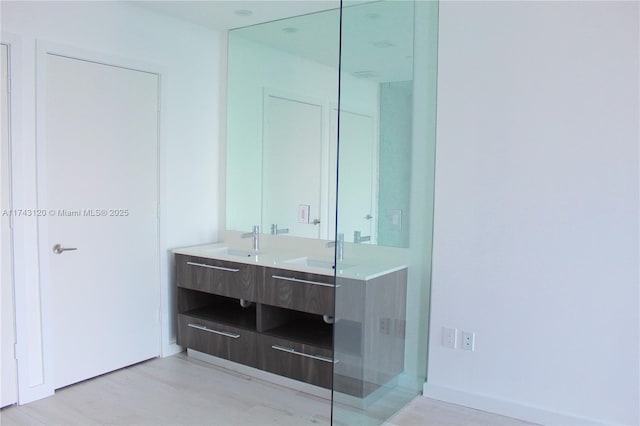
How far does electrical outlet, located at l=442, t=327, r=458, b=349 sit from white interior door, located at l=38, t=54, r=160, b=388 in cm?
203

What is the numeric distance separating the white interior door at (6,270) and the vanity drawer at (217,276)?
3.70ft

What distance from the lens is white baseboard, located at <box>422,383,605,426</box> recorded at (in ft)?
9.30

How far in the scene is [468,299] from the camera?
3104mm

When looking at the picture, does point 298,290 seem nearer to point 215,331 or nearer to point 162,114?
point 215,331

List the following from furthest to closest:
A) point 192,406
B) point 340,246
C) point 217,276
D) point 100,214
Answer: point 217,276
point 100,214
point 192,406
point 340,246

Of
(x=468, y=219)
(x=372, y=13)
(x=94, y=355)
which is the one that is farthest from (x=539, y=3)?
(x=94, y=355)

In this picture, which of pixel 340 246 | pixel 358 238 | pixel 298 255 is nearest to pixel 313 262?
pixel 298 255

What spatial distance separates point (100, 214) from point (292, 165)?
134cm

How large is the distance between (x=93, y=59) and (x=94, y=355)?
1894 millimetres

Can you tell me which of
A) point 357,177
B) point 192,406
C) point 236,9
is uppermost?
point 236,9

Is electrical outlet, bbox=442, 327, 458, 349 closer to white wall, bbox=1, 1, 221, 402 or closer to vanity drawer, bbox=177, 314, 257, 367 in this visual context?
vanity drawer, bbox=177, 314, 257, 367

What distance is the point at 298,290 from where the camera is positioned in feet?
10.6

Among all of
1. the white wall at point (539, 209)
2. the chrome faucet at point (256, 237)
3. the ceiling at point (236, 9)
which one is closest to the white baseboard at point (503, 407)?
the white wall at point (539, 209)

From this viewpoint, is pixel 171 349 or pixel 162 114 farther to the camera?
pixel 171 349
